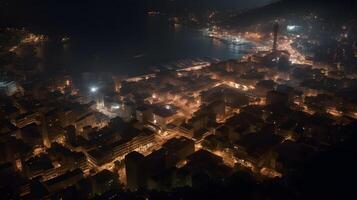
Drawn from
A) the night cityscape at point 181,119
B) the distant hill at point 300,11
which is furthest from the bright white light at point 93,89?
the distant hill at point 300,11

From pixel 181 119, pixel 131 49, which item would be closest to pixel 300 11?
pixel 131 49

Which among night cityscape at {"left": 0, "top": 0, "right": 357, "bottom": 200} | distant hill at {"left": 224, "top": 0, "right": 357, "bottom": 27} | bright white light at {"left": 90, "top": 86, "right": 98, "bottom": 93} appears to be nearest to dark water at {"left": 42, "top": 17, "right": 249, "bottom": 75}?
night cityscape at {"left": 0, "top": 0, "right": 357, "bottom": 200}

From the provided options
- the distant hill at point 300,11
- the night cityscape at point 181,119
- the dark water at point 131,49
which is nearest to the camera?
the night cityscape at point 181,119

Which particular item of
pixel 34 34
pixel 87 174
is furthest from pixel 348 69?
pixel 34 34

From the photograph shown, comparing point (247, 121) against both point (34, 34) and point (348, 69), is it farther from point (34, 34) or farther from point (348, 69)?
point (34, 34)

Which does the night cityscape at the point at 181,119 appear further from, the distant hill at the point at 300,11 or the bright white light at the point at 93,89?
the distant hill at the point at 300,11

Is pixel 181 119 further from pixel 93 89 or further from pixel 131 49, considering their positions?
pixel 131 49
